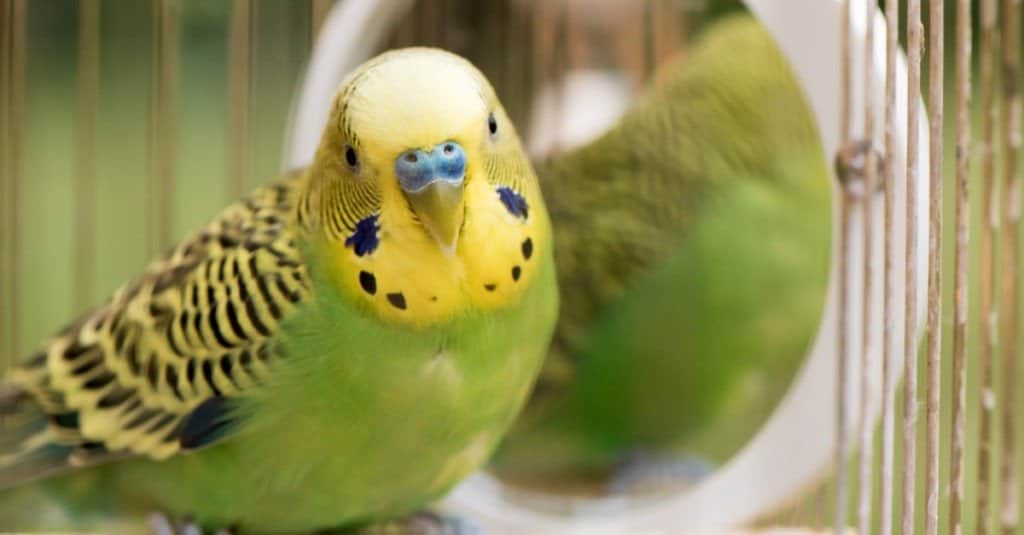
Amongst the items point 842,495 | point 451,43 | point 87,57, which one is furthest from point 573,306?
point 87,57

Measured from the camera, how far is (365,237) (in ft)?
2.44

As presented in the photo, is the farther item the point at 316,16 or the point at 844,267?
the point at 316,16

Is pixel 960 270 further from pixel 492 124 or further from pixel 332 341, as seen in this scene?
pixel 332 341

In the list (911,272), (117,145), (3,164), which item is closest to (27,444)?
(3,164)

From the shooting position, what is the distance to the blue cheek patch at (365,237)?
2.42ft

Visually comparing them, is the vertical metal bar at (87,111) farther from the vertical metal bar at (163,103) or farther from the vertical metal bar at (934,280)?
the vertical metal bar at (934,280)

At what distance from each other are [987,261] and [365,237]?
404 mm

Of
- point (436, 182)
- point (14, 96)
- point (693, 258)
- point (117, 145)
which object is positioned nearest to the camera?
point (436, 182)

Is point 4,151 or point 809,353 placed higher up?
point 4,151

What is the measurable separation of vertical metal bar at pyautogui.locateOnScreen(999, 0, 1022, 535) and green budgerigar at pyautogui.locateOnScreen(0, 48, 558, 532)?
31cm

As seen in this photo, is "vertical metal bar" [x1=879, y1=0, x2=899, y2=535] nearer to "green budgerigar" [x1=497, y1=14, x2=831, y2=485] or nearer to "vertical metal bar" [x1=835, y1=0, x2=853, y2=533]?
"vertical metal bar" [x1=835, y1=0, x2=853, y2=533]

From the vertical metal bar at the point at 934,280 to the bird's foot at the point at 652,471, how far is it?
23.3 inches

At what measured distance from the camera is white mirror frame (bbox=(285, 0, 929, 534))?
89cm

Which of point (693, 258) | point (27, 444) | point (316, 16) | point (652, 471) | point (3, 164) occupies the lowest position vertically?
point (652, 471)
